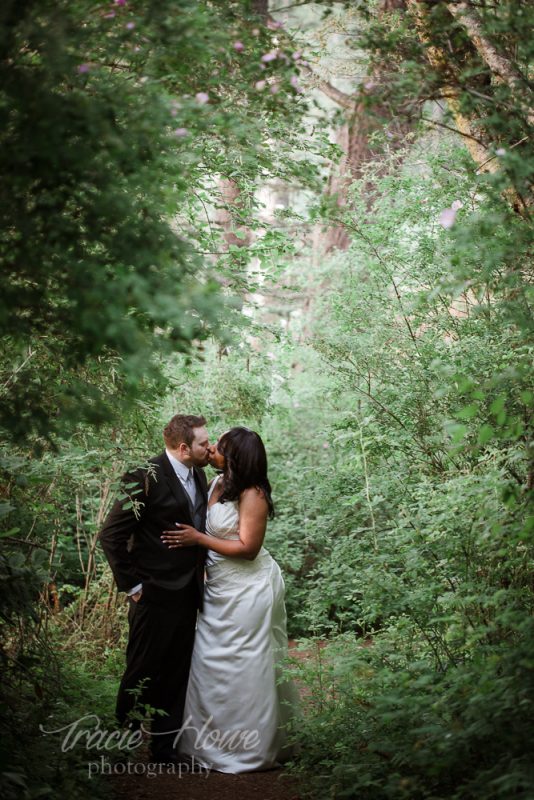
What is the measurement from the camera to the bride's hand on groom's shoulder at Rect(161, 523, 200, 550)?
5004mm

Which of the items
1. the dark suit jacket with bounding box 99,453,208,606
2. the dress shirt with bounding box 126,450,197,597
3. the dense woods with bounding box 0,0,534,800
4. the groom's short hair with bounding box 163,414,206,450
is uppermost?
the dense woods with bounding box 0,0,534,800

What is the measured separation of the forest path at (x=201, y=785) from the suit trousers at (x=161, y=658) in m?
0.27

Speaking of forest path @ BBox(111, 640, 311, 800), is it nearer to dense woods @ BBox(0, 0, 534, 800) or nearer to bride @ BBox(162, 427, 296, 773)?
bride @ BBox(162, 427, 296, 773)

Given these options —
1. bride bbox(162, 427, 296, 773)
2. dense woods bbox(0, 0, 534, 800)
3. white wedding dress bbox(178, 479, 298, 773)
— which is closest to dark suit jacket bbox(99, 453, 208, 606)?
bride bbox(162, 427, 296, 773)

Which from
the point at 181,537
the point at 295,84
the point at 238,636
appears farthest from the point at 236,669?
the point at 295,84

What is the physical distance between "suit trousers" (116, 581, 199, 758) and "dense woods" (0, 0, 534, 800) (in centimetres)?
25

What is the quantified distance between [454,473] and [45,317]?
279 centimetres

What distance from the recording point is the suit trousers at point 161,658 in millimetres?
4941

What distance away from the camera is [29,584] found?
3.76 meters

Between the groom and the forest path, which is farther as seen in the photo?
the groom

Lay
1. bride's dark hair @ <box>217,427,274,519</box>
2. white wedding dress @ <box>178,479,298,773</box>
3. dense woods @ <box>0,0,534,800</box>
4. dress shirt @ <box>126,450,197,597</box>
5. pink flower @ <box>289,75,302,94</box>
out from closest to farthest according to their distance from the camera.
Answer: dense woods @ <box>0,0,534,800</box>, pink flower @ <box>289,75,302,94</box>, white wedding dress @ <box>178,479,298,773</box>, bride's dark hair @ <box>217,427,274,519</box>, dress shirt @ <box>126,450,197,597</box>

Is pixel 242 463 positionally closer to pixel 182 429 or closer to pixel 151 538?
pixel 182 429

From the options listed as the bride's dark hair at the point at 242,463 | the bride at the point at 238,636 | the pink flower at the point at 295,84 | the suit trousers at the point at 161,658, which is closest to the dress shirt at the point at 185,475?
the bride at the point at 238,636

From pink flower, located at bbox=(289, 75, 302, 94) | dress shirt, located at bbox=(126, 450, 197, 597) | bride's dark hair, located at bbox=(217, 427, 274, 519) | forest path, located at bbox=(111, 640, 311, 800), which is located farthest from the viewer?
dress shirt, located at bbox=(126, 450, 197, 597)
